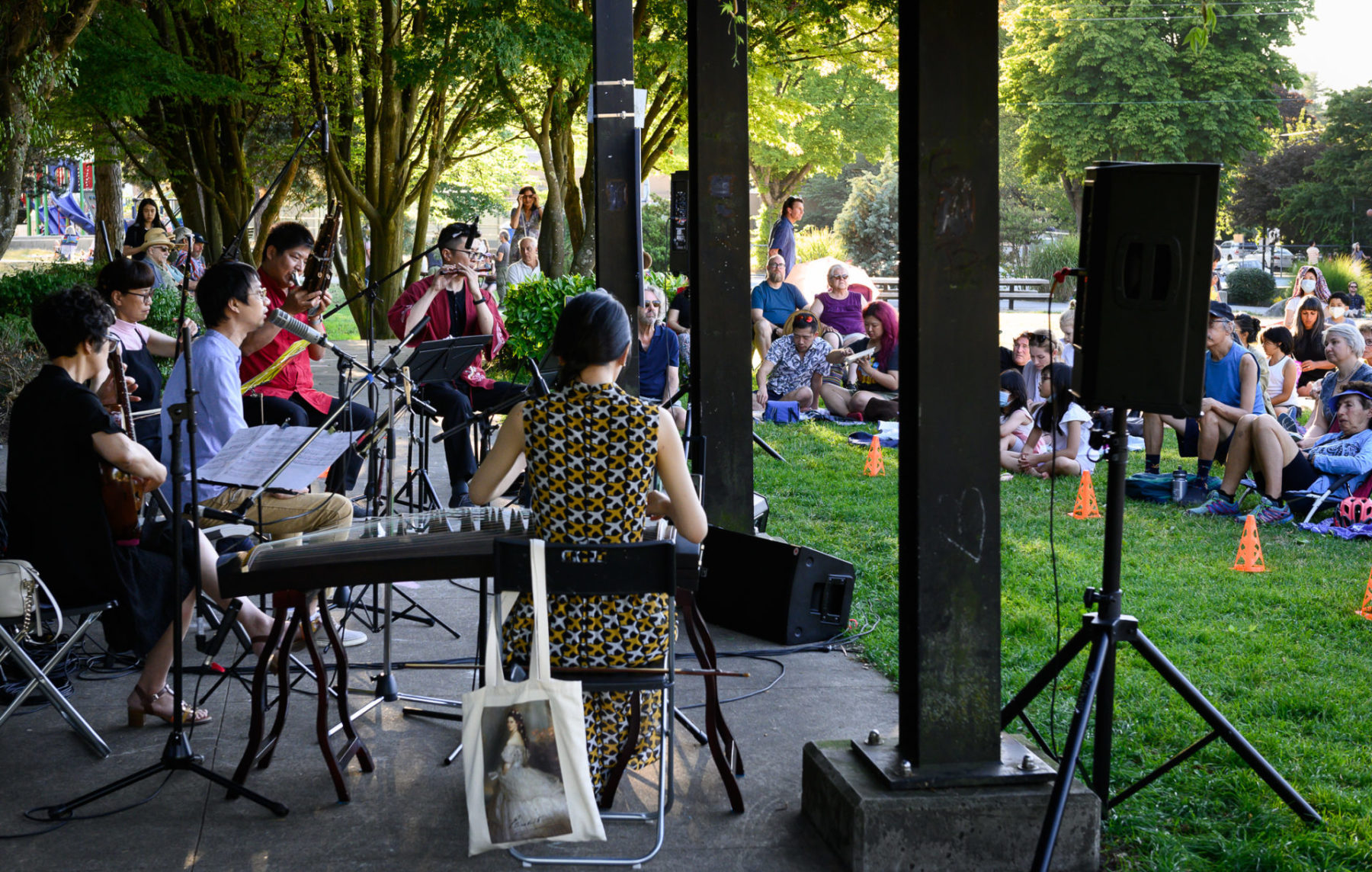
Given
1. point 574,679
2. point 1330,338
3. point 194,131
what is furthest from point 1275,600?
point 194,131

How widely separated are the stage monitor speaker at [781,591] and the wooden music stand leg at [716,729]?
137 cm

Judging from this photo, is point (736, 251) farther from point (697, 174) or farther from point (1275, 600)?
point (1275, 600)

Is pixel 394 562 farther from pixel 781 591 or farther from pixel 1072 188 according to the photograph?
pixel 1072 188

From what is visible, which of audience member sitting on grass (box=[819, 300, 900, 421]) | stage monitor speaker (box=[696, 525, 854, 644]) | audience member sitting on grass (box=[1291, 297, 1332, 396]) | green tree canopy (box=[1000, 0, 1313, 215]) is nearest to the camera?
stage monitor speaker (box=[696, 525, 854, 644])

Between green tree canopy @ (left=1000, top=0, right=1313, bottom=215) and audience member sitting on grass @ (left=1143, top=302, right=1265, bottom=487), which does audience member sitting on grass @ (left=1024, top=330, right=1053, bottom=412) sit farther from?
green tree canopy @ (left=1000, top=0, right=1313, bottom=215)

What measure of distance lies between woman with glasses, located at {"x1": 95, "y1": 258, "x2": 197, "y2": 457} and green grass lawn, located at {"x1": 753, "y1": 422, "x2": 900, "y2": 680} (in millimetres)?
3746

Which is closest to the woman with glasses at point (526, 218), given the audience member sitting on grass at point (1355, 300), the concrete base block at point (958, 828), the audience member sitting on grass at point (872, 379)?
the audience member sitting on grass at point (872, 379)

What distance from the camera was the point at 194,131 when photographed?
21.5 meters

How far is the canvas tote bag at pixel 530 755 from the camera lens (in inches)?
127

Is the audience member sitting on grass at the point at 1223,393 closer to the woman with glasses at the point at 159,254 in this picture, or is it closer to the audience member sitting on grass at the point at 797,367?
the audience member sitting on grass at the point at 797,367

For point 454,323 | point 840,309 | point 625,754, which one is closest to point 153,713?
point 625,754

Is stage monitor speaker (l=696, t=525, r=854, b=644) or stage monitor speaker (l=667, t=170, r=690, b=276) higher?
stage monitor speaker (l=667, t=170, r=690, b=276)

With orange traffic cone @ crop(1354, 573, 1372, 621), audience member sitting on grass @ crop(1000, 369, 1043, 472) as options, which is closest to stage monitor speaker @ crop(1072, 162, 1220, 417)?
orange traffic cone @ crop(1354, 573, 1372, 621)

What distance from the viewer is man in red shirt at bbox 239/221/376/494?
645cm
